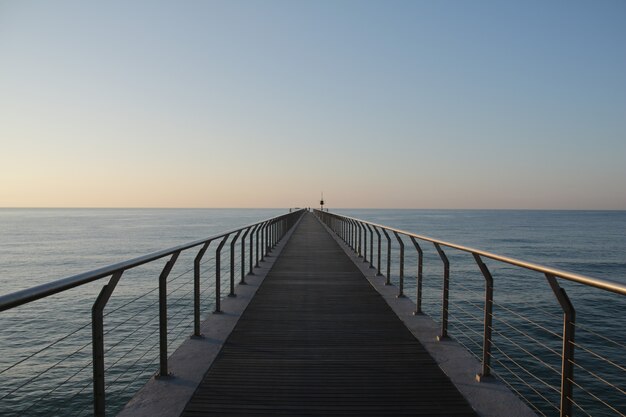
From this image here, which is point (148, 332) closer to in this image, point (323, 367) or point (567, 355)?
point (323, 367)

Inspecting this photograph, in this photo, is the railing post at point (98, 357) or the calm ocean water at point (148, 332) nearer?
the railing post at point (98, 357)

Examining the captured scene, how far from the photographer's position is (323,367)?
3.83 metres

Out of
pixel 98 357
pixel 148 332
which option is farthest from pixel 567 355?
pixel 148 332

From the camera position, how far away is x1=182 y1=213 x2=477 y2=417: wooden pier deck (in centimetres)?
308

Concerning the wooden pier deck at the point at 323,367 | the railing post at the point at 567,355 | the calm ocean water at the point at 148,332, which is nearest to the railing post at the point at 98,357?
the calm ocean water at the point at 148,332

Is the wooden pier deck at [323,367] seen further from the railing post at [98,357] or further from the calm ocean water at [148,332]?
the calm ocean water at [148,332]

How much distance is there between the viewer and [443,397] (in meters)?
3.23

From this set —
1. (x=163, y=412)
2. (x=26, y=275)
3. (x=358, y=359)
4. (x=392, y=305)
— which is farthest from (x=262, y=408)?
(x=26, y=275)

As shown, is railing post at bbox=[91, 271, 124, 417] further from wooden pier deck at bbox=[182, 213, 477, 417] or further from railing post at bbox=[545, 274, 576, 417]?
railing post at bbox=[545, 274, 576, 417]

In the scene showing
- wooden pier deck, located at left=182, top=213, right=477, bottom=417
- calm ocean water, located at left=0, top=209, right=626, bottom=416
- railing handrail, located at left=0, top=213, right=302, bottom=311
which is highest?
railing handrail, located at left=0, top=213, right=302, bottom=311

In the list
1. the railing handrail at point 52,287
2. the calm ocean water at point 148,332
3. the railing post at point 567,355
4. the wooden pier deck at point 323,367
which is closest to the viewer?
the railing handrail at point 52,287

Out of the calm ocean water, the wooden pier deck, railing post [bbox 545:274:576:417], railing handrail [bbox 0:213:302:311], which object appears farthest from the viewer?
the calm ocean water

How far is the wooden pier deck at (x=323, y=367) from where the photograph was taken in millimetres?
3080

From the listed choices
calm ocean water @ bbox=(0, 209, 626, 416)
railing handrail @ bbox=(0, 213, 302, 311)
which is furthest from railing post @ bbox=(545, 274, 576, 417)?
railing handrail @ bbox=(0, 213, 302, 311)
